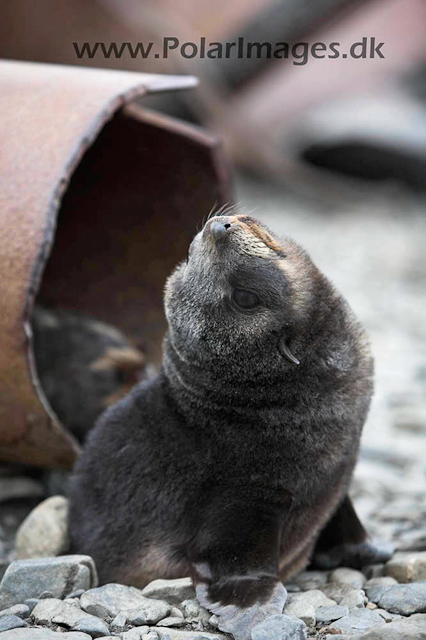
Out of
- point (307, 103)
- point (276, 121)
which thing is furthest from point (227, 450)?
point (307, 103)

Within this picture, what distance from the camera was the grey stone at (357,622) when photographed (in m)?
2.74

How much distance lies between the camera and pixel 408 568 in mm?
3283

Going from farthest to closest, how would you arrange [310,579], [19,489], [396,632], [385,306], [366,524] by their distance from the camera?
[385,306]
[19,489]
[366,524]
[310,579]
[396,632]

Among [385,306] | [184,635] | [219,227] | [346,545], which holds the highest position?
[385,306]

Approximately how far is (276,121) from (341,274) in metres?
2.67

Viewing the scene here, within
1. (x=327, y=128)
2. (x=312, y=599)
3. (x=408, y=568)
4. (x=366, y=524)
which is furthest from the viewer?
(x=327, y=128)

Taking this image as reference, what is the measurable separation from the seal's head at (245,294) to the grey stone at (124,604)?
0.80 metres

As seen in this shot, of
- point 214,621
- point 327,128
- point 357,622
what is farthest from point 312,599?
point 327,128

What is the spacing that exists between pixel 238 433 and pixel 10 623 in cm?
95

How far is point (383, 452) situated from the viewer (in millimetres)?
4746

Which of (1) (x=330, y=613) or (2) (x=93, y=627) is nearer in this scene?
(2) (x=93, y=627)

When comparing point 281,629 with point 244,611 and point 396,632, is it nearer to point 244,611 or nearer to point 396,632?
point 244,611

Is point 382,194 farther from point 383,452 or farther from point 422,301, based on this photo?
point 383,452

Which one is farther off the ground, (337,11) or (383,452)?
(337,11)
